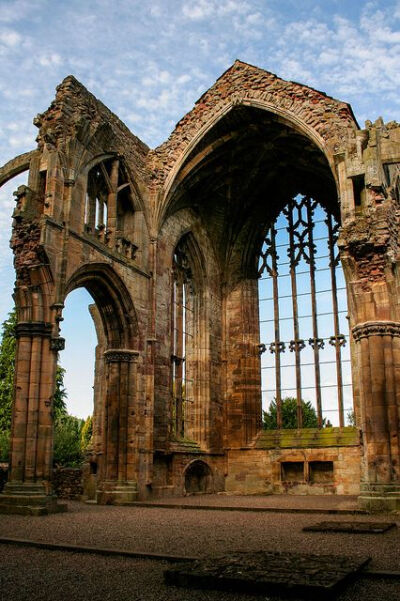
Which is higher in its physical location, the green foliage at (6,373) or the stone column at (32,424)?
the green foliage at (6,373)

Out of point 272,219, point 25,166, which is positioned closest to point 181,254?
point 272,219

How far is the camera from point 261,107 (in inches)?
619

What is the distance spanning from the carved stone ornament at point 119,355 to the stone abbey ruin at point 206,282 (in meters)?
0.03

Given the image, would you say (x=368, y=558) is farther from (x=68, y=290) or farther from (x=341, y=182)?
(x=341, y=182)

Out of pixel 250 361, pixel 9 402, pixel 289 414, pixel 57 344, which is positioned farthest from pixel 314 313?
pixel 9 402

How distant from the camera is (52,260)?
1207 cm

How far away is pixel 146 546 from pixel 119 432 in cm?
761

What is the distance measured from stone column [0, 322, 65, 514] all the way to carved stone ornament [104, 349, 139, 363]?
2.90 m

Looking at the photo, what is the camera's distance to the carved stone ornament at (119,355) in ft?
47.3

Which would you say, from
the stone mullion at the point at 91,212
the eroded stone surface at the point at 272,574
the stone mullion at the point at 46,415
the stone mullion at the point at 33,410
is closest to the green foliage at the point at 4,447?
the stone mullion at the point at 91,212

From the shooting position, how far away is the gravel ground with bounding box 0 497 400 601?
14.7ft

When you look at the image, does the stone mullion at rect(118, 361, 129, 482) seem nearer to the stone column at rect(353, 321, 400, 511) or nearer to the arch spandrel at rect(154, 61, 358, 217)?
the arch spandrel at rect(154, 61, 358, 217)

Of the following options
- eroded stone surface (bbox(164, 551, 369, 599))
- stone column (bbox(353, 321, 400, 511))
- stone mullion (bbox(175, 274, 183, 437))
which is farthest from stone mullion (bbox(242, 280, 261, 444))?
eroded stone surface (bbox(164, 551, 369, 599))

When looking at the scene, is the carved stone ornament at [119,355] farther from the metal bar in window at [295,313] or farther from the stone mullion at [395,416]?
the stone mullion at [395,416]
